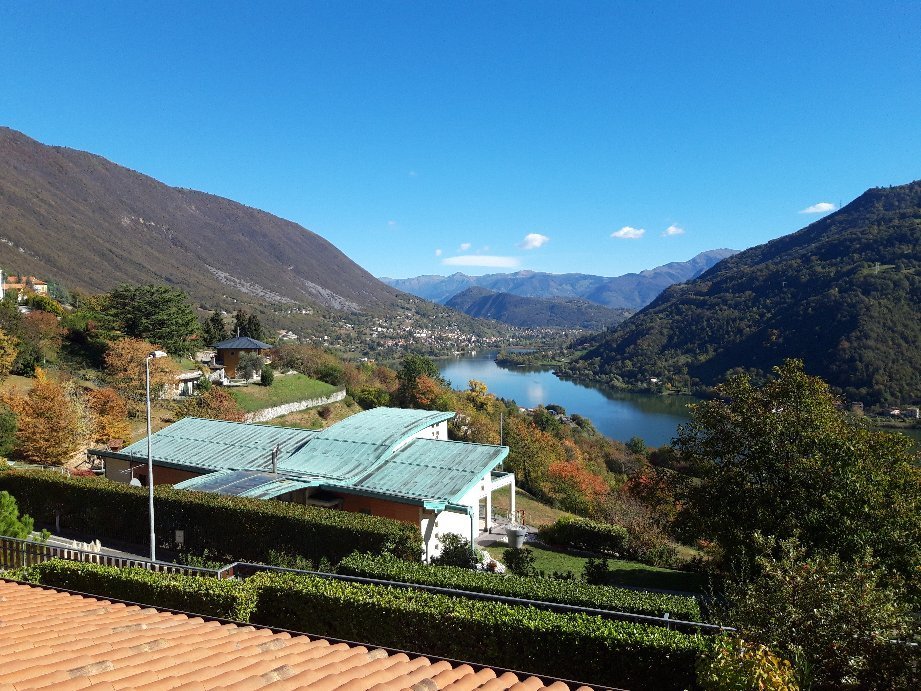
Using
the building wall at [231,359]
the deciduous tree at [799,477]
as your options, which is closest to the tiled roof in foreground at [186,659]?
the deciduous tree at [799,477]

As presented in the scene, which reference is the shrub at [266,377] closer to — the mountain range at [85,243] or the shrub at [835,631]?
the shrub at [835,631]

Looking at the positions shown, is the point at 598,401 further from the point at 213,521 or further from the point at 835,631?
the point at 835,631

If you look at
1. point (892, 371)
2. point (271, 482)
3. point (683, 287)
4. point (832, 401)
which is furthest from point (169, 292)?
point (683, 287)

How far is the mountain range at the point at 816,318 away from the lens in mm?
75500

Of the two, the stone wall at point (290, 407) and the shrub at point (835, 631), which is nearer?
the shrub at point (835, 631)

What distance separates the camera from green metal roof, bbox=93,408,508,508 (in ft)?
54.9

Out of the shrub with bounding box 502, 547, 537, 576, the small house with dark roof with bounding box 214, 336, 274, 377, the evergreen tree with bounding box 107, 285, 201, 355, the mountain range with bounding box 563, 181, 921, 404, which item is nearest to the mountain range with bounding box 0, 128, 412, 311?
the evergreen tree with bounding box 107, 285, 201, 355

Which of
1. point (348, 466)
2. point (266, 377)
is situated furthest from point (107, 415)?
point (348, 466)

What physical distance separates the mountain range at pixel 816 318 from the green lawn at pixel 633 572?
67657 millimetres

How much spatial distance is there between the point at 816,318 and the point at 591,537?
8722 cm

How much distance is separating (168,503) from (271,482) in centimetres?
270

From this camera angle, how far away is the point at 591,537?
20812 mm

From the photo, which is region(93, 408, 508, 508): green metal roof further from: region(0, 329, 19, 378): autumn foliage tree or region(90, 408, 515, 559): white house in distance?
region(0, 329, 19, 378): autumn foliage tree

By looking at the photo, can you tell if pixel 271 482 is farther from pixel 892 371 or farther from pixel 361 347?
pixel 361 347
